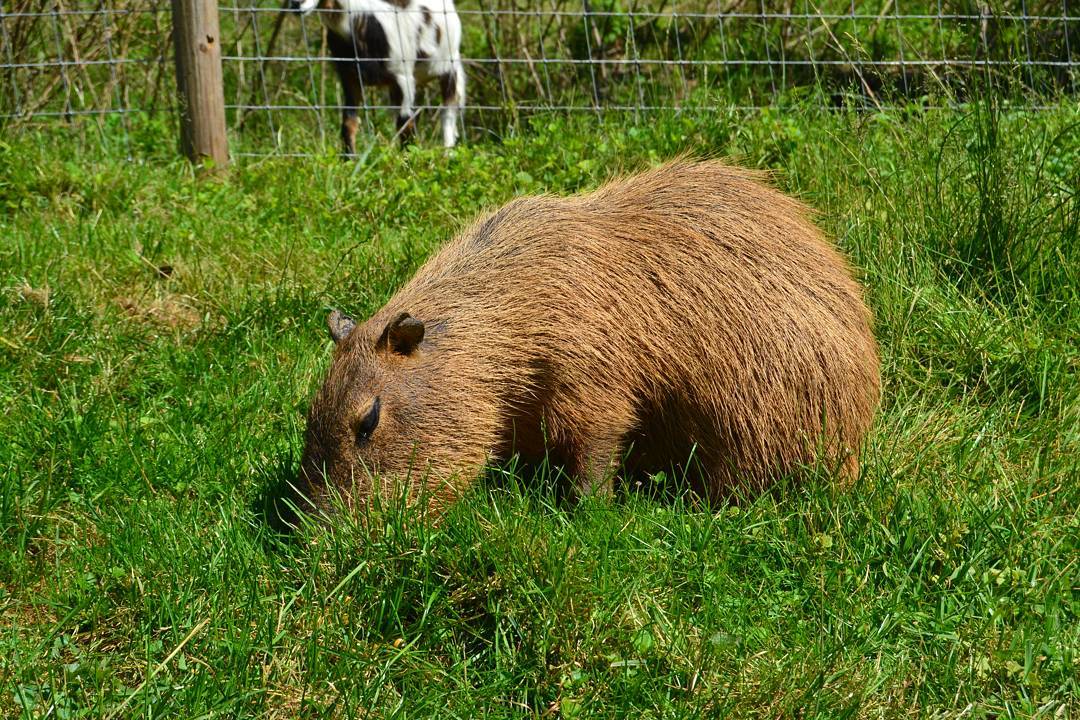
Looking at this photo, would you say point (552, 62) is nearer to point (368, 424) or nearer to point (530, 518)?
point (368, 424)

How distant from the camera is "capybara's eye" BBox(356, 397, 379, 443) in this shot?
11.1ft

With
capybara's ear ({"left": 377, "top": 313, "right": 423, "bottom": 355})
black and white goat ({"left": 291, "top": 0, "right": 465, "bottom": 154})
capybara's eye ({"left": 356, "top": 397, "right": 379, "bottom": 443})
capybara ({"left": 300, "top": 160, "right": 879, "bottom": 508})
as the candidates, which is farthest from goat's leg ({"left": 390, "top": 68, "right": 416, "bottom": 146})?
capybara's eye ({"left": 356, "top": 397, "right": 379, "bottom": 443})

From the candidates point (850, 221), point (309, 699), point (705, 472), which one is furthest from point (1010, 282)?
point (309, 699)

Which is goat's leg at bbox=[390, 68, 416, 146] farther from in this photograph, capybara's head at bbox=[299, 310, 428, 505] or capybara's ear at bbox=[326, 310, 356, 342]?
capybara's head at bbox=[299, 310, 428, 505]

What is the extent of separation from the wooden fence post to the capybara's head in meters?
3.13

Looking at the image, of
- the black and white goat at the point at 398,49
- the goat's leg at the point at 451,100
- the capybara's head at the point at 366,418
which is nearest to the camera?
the capybara's head at the point at 366,418

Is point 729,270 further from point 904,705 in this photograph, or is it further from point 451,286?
point 904,705

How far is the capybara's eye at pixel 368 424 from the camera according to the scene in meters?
3.40

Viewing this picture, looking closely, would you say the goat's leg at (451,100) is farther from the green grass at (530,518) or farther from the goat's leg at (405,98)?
the green grass at (530,518)

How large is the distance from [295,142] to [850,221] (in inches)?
133

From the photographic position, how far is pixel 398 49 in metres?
7.64

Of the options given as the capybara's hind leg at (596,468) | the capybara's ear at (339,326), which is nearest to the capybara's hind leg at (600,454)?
the capybara's hind leg at (596,468)

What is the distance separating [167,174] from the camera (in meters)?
6.12

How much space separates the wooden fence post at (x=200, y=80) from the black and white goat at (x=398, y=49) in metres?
1.17
